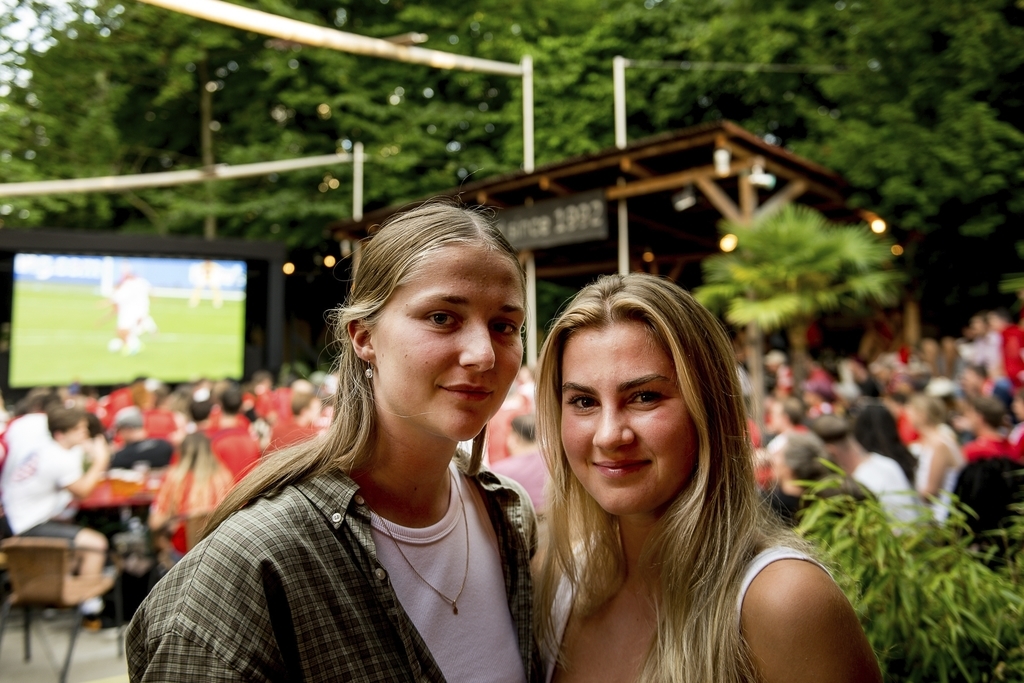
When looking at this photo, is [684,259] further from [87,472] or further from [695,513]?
[695,513]

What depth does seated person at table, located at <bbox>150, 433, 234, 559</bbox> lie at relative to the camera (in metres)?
4.65

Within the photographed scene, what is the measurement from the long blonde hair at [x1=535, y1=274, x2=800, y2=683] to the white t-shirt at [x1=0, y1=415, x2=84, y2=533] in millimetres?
4465

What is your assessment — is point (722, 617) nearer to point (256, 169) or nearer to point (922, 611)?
point (922, 611)

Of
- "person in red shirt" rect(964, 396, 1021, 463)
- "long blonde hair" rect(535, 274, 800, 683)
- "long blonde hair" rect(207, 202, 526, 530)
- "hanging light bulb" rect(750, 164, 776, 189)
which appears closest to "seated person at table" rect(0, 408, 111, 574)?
"long blonde hair" rect(207, 202, 526, 530)

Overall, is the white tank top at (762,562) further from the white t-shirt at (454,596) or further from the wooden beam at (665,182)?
the wooden beam at (665,182)

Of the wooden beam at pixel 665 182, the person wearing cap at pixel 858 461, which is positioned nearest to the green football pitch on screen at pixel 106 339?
the wooden beam at pixel 665 182

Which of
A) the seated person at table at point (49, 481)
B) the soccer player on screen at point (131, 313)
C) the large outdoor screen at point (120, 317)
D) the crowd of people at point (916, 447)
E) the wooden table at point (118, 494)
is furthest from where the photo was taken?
the soccer player on screen at point (131, 313)

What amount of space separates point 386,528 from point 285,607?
0.26 meters

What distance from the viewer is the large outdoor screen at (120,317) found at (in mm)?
12414

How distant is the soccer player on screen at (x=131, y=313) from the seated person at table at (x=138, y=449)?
7.38m

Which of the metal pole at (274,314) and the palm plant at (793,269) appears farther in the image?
the metal pole at (274,314)

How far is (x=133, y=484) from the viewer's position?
5652mm

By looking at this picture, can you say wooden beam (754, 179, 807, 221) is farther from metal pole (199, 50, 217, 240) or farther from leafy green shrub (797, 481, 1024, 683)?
metal pole (199, 50, 217, 240)

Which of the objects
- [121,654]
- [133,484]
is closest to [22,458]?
[133,484]
